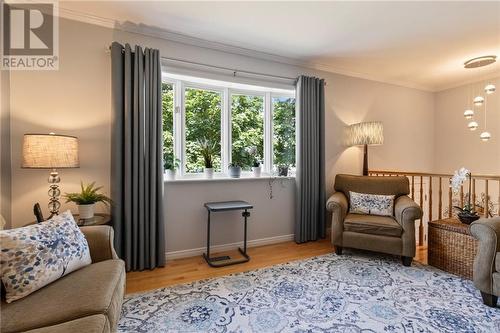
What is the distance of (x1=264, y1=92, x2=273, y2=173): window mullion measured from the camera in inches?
138

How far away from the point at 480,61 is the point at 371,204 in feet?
8.06

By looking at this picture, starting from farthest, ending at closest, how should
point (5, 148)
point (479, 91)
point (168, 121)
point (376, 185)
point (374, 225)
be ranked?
point (479, 91)
point (376, 185)
point (168, 121)
point (374, 225)
point (5, 148)

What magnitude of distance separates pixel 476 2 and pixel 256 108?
7.73 ft

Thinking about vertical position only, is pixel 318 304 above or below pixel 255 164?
below

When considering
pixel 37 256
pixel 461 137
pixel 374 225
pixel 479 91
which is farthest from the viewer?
pixel 461 137

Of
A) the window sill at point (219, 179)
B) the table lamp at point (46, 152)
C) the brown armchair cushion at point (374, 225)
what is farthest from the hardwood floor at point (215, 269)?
the table lamp at point (46, 152)

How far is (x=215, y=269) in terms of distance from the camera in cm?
254

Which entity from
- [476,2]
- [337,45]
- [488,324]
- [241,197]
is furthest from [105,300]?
[476,2]

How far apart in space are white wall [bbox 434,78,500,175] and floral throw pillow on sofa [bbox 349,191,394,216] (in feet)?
7.79

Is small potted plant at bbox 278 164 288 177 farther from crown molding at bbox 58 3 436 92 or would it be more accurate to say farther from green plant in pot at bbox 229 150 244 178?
crown molding at bbox 58 3 436 92

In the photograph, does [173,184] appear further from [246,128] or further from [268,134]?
[268,134]

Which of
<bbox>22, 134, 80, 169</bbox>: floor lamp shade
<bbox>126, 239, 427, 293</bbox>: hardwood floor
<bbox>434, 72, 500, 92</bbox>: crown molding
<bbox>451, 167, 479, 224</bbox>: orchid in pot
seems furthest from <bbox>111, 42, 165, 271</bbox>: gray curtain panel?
<bbox>434, 72, 500, 92</bbox>: crown molding

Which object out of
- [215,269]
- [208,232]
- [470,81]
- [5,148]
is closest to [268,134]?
[208,232]

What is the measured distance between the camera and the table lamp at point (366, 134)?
11.4 ft
